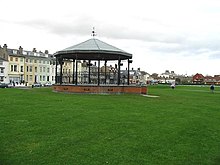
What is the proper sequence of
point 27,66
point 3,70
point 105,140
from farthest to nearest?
point 27,66, point 3,70, point 105,140

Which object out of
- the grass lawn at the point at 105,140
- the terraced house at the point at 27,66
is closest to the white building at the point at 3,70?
the terraced house at the point at 27,66

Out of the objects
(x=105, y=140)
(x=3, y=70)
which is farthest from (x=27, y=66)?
(x=105, y=140)

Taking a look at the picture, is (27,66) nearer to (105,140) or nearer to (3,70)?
(3,70)

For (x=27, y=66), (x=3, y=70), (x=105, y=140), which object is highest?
(x=27, y=66)

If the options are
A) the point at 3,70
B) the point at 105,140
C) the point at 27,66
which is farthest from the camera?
the point at 27,66

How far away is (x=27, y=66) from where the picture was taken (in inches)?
3098

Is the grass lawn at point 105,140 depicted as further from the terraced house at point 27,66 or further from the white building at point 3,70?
the white building at point 3,70

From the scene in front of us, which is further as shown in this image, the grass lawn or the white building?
the white building

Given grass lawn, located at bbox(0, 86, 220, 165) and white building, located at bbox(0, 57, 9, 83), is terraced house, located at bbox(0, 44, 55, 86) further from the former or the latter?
grass lawn, located at bbox(0, 86, 220, 165)

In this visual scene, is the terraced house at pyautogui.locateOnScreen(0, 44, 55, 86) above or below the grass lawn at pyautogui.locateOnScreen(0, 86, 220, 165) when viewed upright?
above

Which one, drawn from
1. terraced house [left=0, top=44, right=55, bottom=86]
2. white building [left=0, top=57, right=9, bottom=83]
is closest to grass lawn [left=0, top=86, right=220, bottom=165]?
terraced house [left=0, top=44, right=55, bottom=86]

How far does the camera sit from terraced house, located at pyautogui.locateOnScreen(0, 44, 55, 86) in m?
73.2

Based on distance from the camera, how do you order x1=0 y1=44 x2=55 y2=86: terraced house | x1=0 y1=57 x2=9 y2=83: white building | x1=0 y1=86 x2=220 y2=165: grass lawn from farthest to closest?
x1=0 y1=44 x2=55 y2=86: terraced house
x1=0 y1=57 x2=9 y2=83: white building
x1=0 y1=86 x2=220 y2=165: grass lawn

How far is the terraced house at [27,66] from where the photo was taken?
A: 7319 centimetres
